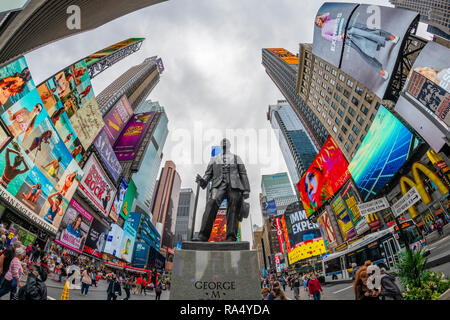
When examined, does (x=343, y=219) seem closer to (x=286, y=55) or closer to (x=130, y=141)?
(x=130, y=141)

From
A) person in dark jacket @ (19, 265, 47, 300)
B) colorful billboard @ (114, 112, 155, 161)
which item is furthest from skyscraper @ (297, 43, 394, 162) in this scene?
colorful billboard @ (114, 112, 155, 161)

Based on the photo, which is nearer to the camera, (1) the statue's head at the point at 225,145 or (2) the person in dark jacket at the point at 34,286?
(2) the person in dark jacket at the point at 34,286

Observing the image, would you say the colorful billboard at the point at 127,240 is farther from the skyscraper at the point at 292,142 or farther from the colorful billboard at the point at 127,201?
the skyscraper at the point at 292,142

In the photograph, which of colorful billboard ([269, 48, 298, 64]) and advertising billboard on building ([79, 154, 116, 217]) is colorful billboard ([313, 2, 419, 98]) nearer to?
advertising billboard on building ([79, 154, 116, 217])

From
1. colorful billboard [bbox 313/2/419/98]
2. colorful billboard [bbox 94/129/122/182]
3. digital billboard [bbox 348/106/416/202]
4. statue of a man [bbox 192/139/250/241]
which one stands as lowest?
statue of a man [bbox 192/139/250/241]

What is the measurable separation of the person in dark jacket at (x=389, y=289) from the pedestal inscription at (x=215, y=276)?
300cm

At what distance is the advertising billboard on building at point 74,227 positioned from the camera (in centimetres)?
2475

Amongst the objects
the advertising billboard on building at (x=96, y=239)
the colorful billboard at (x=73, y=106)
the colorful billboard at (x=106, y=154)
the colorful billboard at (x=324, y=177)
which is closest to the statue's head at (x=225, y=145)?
the colorful billboard at (x=73, y=106)

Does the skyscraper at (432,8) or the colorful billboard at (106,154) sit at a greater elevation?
the skyscraper at (432,8)

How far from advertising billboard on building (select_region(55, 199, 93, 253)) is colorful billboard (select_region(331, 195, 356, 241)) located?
42496 millimetres

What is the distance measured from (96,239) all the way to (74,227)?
736 cm

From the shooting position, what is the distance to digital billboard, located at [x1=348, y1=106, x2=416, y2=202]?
2266 cm

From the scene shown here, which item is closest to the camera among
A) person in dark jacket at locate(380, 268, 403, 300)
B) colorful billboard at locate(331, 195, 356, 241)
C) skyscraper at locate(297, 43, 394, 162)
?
person in dark jacket at locate(380, 268, 403, 300)

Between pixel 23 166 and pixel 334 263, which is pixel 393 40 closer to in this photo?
pixel 334 263
